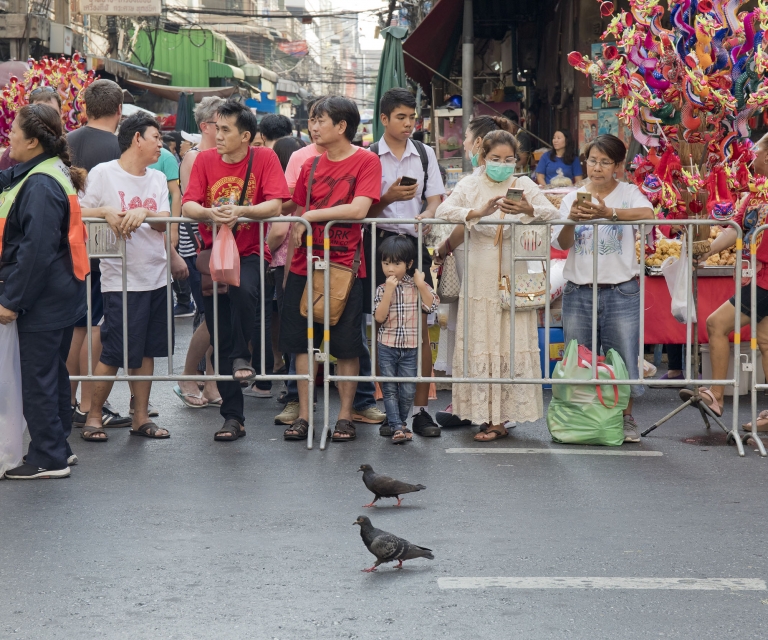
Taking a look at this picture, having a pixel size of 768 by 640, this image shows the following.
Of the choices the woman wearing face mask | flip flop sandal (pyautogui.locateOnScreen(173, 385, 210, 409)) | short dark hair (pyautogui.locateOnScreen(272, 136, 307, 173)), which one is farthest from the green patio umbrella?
flip flop sandal (pyautogui.locateOnScreen(173, 385, 210, 409))

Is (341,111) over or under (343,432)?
over

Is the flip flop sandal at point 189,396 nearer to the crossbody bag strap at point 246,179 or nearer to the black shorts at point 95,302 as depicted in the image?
the black shorts at point 95,302

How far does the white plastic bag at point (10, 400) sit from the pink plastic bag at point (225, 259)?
1.31 metres

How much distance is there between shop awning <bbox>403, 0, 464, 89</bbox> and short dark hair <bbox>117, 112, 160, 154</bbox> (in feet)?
34.9

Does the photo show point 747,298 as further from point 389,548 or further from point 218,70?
point 218,70

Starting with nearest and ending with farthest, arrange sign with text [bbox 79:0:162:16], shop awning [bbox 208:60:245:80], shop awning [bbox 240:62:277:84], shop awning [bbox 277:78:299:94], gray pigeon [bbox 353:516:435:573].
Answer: gray pigeon [bbox 353:516:435:573], sign with text [bbox 79:0:162:16], shop awning [bbox 208:60:245:80], shop awning [bbox 240:62:277:84], shop awning [bbox 277:78:299:94]

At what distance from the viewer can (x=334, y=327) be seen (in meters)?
7.18

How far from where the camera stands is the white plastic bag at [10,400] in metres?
6.07

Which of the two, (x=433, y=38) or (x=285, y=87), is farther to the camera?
(x=285, y=87)

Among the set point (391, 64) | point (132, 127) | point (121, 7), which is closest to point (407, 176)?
point (132, 127)

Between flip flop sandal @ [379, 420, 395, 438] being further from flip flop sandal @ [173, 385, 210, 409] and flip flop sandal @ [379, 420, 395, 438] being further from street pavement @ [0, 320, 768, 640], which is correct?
flip flop sandal @ [173, 385, 210, 409]

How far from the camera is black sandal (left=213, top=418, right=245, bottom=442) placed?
717 cm

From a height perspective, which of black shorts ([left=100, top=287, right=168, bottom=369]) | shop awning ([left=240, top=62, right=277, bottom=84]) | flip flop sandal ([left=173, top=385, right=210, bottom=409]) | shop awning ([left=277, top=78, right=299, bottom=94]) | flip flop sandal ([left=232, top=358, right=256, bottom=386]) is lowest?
flip flop sandal ([left=173, top=385, right=210, bottom=409])

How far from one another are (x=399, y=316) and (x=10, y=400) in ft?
8.06
